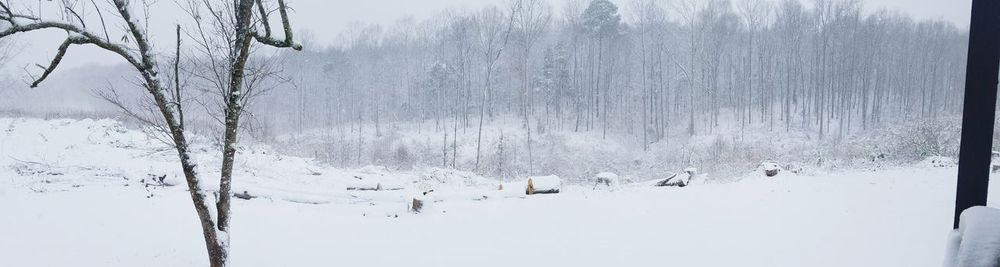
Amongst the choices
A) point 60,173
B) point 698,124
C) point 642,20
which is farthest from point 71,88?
point 698,124

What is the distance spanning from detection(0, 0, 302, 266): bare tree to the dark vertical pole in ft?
22.4

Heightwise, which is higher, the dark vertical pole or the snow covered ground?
the dark vertical pole

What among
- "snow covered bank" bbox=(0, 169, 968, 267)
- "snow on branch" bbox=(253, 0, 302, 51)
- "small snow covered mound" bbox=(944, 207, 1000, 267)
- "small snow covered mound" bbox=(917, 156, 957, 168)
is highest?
"snow on branch" bbox=(253, 0, 302, 51)

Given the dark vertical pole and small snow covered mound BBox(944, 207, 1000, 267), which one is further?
the dark vertical pole

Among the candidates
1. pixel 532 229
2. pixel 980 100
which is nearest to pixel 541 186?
pixel 532 229

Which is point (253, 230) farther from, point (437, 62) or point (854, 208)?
point (437, 62)

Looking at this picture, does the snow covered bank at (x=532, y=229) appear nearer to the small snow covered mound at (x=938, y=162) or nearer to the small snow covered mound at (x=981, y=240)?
the small snow covered mound at (x=938, y=162)

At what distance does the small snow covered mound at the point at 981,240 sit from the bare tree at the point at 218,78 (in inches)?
274

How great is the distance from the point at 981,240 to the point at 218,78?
717 centimetres

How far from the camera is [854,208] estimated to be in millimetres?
10281

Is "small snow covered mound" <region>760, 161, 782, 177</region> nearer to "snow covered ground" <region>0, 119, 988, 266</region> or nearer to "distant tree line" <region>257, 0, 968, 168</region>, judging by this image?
A: "snow covered ground" <region>0, 119, 988, 266</region>

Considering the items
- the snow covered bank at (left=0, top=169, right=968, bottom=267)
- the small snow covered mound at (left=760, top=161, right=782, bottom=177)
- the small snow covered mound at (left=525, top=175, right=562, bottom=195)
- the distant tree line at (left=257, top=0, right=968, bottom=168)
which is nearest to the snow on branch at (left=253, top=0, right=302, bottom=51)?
the snow covered bank at (left=0, top=169, right=968, bottom=267)

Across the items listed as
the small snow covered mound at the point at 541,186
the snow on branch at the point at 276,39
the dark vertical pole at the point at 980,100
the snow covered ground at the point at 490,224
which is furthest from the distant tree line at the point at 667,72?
the dark vertical pole at the point at 980,100

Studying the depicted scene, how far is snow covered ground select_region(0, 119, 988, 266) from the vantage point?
8148 mm
